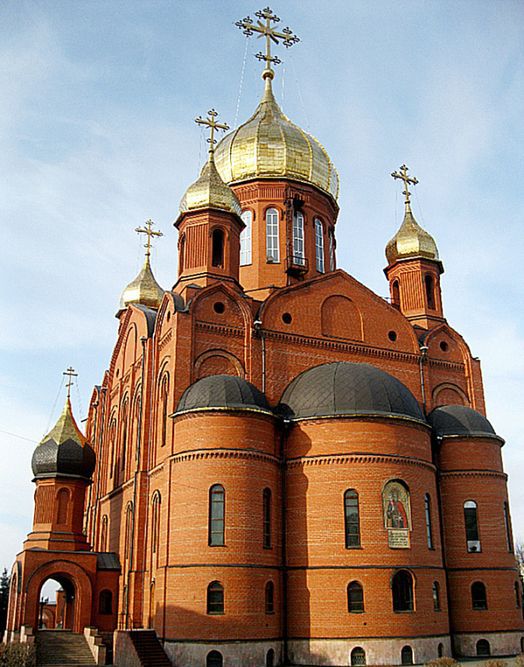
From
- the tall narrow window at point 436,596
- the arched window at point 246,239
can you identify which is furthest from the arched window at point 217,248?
the tall narrow window at point 436,596

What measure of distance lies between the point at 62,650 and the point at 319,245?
16.2 metres

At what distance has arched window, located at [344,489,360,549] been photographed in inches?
752

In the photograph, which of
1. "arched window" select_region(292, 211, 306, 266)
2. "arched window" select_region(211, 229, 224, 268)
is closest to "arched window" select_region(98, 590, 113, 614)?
"arched window" select_region(211, 229, 224, 268)

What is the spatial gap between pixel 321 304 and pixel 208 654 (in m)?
11.2

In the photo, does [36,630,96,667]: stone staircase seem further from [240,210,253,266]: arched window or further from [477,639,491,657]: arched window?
[240,210,253,266]: arched window

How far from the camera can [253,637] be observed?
59.4ft

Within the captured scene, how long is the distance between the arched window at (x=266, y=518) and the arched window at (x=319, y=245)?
1073 centimetres

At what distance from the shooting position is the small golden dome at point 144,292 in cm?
3269

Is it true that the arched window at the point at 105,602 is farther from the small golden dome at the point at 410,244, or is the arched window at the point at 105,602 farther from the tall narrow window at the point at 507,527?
the small golden dome at the point at 410,244

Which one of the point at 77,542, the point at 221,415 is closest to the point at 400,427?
the point at 221,415

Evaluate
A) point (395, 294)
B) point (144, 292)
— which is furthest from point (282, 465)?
point (144, 292)

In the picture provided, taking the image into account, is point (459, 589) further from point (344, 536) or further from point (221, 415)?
point (221, 415)

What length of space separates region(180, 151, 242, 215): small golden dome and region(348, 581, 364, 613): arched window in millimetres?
12211

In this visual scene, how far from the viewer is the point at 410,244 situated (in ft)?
91.0
